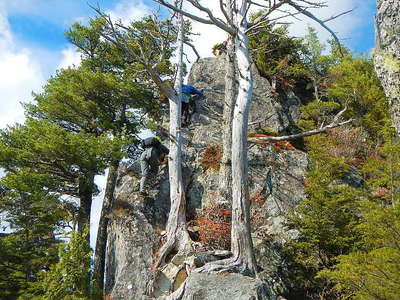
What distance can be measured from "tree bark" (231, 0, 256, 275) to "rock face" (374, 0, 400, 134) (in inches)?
139

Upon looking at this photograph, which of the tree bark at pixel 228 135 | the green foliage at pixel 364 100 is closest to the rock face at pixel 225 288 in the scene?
the tree bark at pixel 228 135

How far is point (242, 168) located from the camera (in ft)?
28.2

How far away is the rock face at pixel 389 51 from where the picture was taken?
5691mm

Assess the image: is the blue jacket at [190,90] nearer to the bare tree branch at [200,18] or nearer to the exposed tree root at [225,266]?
the bare tree branch at [200,18]


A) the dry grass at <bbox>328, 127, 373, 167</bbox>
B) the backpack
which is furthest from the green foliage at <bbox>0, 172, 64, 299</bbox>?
the dry grass at <bbox>328, 127, 373, 167</bbox>

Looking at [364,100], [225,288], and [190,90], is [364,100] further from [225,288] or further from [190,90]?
[225,288]

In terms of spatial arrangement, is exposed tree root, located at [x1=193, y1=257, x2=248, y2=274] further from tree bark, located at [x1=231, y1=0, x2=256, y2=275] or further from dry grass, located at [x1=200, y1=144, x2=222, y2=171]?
dry grass, located at [x1=200, y1=144, x2=222, y2=171]

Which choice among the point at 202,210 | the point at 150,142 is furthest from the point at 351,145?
the point at 150,142

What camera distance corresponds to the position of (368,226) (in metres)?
6.58

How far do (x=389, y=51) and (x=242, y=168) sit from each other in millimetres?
3860

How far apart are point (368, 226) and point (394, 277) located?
1.09m

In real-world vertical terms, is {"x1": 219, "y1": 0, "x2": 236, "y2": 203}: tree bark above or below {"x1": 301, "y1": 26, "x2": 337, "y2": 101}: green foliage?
below

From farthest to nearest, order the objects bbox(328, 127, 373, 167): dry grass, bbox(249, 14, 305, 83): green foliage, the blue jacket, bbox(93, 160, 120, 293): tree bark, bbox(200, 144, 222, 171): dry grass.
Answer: bbox(249, 14, 305, 83): green foliage, bbox(328, 127, 373, 167): dry grass, the blue jacket, bbox(200, 144, 222, 171): dry grass, bbox(93, 160, 120, 293): tree bark

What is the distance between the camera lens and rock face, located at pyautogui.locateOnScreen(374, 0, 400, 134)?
18.7ft
